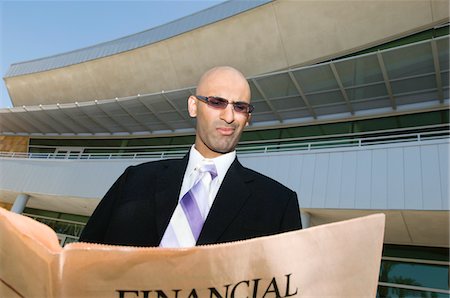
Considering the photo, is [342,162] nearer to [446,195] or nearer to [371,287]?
[446,195]

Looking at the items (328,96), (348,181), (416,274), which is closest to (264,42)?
(328,96)

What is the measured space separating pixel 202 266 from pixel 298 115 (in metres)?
12.0

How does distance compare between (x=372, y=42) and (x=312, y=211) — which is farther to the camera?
(x=372, y=42)

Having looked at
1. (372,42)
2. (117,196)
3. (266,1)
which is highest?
(266,1)

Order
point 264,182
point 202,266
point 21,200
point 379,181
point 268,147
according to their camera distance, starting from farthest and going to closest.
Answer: point 21,200
point 268,147
point 379,181
point 264,182
point 202,266

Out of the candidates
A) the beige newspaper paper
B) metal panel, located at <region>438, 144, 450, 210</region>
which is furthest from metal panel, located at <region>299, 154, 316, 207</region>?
the beige newspaper paper

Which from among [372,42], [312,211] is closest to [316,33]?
[372,42]

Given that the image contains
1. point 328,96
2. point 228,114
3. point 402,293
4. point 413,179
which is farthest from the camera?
point 328,96

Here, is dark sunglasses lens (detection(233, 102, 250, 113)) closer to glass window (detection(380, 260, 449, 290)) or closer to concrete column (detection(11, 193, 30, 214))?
glass window (detection(380, 260, 449, 290))

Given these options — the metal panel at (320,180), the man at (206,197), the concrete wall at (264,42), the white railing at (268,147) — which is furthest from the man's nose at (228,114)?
the concrete wall at (264,42)

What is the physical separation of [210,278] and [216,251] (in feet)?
0.29

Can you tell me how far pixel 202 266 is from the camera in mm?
787

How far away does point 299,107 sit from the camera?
11.9 metres

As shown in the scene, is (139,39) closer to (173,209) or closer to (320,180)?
(320,180)
